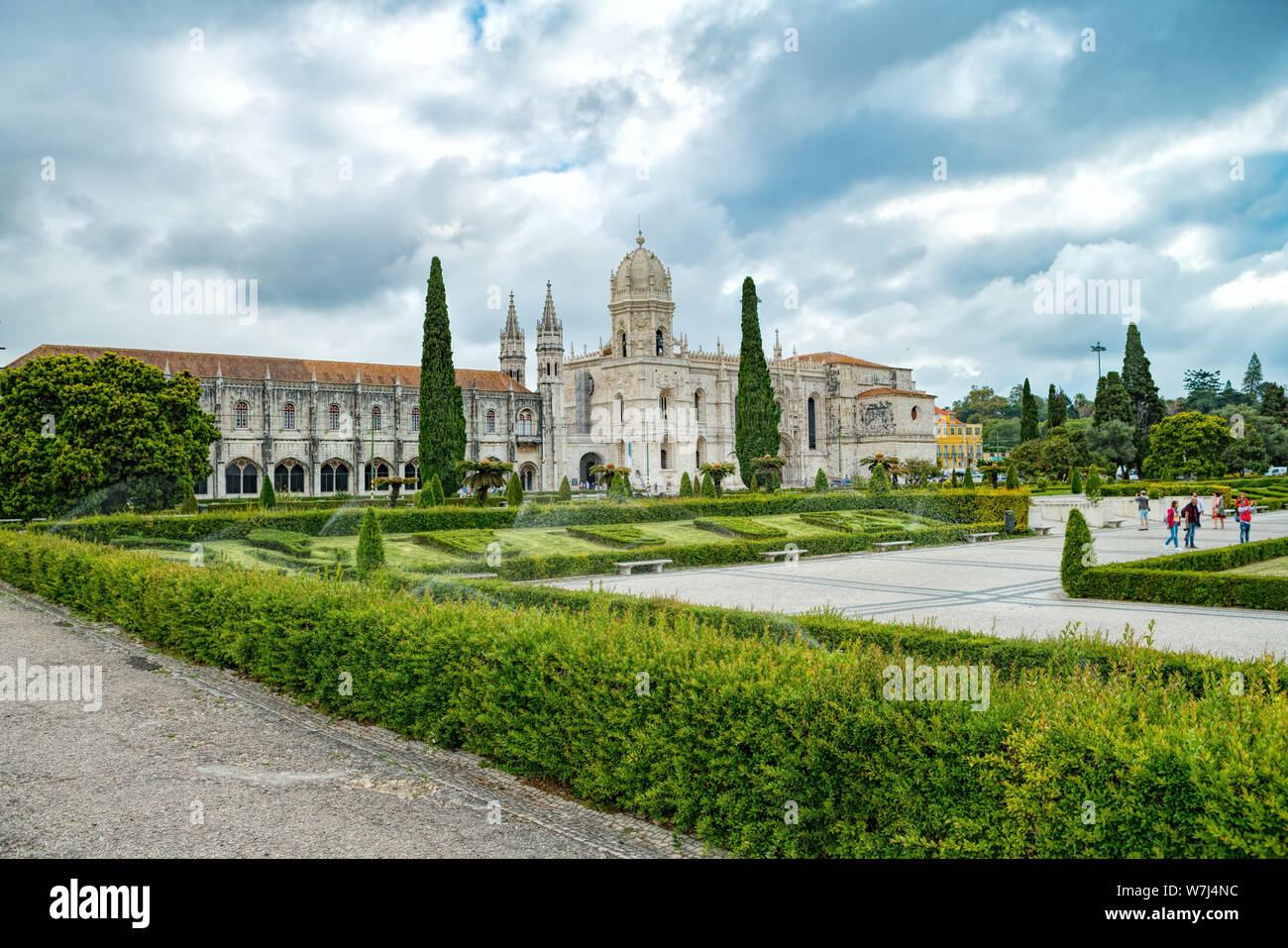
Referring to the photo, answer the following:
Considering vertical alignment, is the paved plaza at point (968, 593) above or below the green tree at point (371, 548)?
below

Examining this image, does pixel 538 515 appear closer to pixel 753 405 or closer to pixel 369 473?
pixel 753 405

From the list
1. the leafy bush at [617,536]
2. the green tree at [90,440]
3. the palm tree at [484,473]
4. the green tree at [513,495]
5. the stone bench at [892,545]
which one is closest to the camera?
the leafy bush at [617,536]

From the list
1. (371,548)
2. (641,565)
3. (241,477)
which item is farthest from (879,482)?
(241,477)

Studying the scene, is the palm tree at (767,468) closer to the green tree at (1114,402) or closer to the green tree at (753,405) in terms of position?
the green tree at (753,405)

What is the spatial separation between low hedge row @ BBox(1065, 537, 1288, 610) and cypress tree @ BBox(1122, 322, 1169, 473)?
54068 mm

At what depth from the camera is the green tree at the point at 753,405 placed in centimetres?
4631

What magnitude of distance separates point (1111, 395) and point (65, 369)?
62817mm

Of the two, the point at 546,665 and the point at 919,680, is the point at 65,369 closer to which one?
the point at 546,665

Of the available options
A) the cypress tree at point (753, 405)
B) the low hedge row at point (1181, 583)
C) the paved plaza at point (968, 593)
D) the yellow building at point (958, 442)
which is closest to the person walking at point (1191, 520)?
the paved plaza at point (968, 593)

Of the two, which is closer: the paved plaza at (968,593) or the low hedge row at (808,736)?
the low hedge row at (808,736)

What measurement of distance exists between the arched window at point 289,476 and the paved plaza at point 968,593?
3991 centimetres

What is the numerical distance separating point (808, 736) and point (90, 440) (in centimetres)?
3073

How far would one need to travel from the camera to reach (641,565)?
21141 mm

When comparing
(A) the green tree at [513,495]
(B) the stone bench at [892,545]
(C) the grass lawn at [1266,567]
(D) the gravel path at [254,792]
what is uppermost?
(A) the green tree at [513,495]
